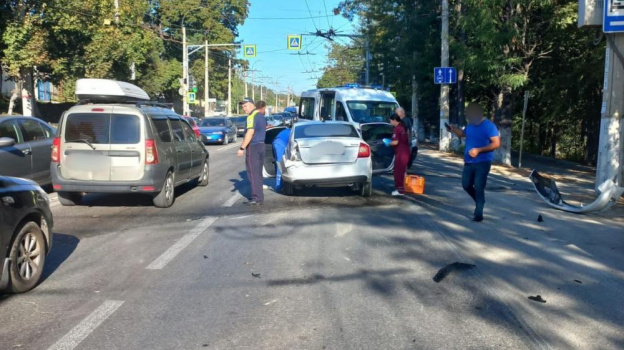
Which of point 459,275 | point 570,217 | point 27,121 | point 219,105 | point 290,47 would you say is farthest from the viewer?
point 219,105

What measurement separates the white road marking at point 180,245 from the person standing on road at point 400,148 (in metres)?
3.99

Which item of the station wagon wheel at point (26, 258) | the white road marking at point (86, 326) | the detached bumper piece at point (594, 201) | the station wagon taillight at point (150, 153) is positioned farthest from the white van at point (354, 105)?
the white road marking at point (86, 326)

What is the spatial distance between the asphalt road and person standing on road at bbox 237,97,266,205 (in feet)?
1.67

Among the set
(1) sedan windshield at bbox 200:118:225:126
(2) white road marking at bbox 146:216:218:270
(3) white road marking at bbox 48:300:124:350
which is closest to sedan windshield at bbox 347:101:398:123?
(2) white road marking at bbox 146:216:218:270

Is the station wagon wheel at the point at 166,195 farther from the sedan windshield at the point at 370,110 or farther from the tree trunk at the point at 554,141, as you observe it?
the tree trunk at the point at 554,141

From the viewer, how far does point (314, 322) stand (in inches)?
196

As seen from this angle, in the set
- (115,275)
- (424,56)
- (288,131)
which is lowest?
(115,275)

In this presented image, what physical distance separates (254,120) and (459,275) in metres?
5.16

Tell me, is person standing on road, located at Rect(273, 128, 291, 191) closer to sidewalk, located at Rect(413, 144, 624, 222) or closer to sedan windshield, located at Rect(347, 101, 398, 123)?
sidewalk, located at Rect(413, 144, 624, 222)

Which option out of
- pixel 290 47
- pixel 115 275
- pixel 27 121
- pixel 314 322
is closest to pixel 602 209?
pixel 314 322

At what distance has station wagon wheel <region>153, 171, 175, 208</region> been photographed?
10.5 metres

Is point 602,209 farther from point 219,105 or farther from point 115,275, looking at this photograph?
point 219,105

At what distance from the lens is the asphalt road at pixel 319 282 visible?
470 cm

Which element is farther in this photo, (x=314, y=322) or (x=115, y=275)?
(x=115, y=275)
